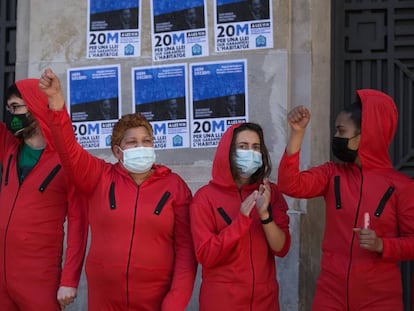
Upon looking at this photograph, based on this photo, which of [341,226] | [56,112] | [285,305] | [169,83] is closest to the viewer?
[56,112]

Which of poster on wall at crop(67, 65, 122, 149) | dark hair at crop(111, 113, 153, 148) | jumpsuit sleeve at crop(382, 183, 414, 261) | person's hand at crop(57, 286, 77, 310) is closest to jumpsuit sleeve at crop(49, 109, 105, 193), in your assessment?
dark hair at crop(111, 113, 153, 148)

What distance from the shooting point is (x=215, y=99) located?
6.05 metres

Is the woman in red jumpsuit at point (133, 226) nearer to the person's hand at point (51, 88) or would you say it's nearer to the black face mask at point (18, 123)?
the person's hand at point (51, 88)

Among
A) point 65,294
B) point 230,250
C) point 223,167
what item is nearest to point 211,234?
point 230,250

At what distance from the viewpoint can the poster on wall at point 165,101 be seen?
6.12 metres

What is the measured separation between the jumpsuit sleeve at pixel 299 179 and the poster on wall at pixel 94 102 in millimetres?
2139

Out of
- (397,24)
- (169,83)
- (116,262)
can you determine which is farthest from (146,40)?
(116,262)

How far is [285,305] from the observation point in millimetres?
5723

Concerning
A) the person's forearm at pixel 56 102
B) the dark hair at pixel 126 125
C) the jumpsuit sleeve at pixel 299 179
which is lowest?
the jumpsuit sleeve at pixel 299 179

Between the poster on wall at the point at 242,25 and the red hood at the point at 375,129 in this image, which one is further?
the poster on wall at the point at 242,25

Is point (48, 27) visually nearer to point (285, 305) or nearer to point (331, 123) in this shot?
point (331, 123)

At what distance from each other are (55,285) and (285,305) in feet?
6.04

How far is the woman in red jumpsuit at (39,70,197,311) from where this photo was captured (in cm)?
428

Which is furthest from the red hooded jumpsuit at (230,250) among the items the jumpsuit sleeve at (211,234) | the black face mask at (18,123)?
the black face mask at (18,123)
